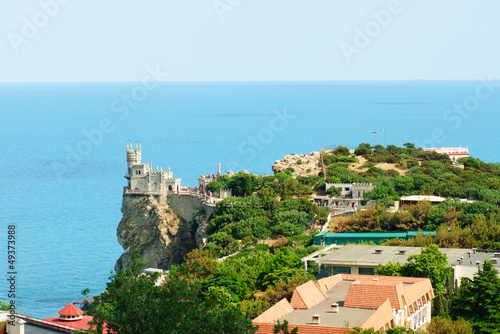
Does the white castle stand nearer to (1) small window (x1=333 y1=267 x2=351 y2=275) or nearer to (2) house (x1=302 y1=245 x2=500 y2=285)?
(2) house (x1=302 y1=245 x2=500 y2=285)

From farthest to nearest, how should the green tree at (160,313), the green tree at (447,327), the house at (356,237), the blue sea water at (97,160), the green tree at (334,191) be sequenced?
1. the blue sea water at (97,160)
2. the green tree at (334,191)
3. the house at (356,237)
4. the green tree at (447,327)
5. the green tree at (160,313)

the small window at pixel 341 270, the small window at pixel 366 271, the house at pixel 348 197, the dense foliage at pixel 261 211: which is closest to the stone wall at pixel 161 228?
the dense foliage at pixel 261 211

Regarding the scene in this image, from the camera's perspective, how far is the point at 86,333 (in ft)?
72.2

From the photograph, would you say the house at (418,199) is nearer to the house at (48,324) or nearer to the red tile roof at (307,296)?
the red tile roof at (307,296)

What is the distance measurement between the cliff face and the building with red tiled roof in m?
30.5

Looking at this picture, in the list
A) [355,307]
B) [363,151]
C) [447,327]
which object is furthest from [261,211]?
[355,307]

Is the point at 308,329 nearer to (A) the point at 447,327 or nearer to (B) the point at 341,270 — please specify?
(A) the point at 447,327

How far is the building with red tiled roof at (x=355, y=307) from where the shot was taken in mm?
28984

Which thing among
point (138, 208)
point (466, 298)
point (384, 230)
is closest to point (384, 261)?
point (466, 298)

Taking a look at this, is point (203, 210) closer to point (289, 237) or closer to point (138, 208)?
point (138, 208)

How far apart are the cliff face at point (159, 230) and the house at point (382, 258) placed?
21.6m

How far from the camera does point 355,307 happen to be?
3119cm

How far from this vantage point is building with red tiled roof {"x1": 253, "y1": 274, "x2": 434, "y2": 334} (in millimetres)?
28984

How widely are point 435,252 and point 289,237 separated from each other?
19.5m
